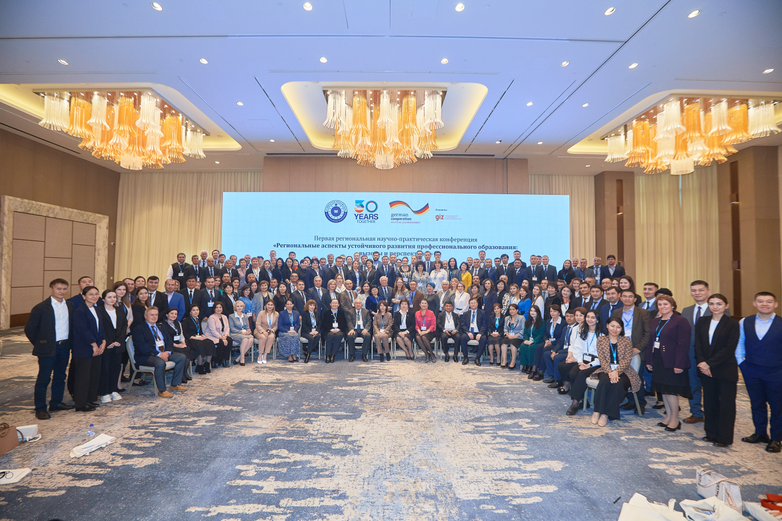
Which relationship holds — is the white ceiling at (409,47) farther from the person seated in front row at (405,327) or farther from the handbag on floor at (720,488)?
the handbag on floor at (720,488)

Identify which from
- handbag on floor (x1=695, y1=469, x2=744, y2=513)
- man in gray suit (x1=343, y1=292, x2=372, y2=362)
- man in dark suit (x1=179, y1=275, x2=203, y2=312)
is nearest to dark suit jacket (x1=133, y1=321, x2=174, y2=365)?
man in dark suit (x1=179, y1=275, x2=203, y2=312)

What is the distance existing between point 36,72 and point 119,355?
193 inches

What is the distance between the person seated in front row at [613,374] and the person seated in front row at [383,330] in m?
3.55

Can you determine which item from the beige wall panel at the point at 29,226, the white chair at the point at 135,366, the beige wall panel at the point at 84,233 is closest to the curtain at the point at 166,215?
the beige wall panel at the point at 84,233

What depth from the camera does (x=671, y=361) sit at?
12.6ft

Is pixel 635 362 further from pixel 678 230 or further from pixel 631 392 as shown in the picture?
pixel 678 230

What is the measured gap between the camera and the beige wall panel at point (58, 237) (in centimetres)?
1004

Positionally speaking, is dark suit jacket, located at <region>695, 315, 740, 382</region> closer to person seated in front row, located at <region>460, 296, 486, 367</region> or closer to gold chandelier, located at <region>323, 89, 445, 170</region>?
person seated in front row, located at <region>460, 296, 486, 367</region>

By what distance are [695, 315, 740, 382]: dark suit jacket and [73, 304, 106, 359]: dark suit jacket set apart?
615 cm

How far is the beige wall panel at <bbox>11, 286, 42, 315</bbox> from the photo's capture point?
9.20 metres

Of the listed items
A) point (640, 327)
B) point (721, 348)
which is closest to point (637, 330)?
point (640, 327)

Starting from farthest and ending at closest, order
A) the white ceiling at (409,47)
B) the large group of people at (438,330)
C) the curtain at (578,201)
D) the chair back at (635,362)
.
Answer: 1. the curtain at (578,201)
2. the white ceiling at (409,47)
3. the chair back at (635,362)
4. the large group of people at (438,330)

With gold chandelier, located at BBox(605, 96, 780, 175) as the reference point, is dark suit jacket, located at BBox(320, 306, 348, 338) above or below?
below

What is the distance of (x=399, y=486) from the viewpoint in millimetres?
2734
